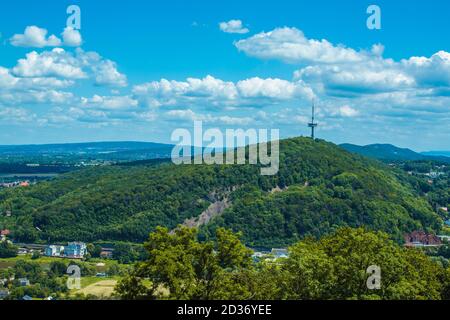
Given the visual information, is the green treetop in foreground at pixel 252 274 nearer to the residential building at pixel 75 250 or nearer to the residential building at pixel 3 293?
the residential building at pixel 3 293

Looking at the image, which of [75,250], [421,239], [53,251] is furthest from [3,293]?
[421,239]

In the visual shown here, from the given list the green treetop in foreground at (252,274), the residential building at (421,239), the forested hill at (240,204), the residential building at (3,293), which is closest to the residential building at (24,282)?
the residential building at (3,293)

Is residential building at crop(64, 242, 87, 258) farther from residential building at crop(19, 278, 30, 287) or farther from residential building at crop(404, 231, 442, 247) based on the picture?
residential building at crop(404, 231, 442, 247)

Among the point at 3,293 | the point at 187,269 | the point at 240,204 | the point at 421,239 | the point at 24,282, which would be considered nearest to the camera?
the point at 187,269

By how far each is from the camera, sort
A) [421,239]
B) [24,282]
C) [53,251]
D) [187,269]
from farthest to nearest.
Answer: [421,239] < [53,251] < [24,282] < [187,269]

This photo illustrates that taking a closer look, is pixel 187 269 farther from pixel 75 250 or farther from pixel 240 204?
pixel 240 204

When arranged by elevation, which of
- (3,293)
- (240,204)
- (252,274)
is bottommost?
(3,293)
